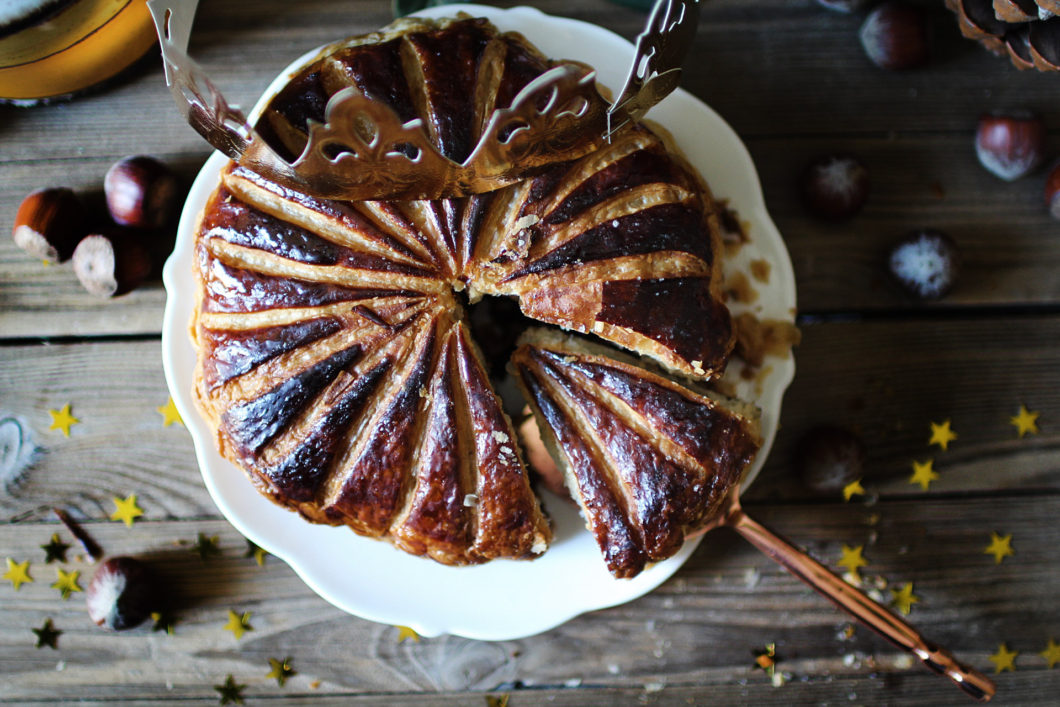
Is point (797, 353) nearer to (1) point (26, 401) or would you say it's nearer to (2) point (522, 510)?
(2) point (522, 510)

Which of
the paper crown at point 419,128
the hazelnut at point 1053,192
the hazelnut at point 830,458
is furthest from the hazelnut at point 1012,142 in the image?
the paper crown at point 419,128

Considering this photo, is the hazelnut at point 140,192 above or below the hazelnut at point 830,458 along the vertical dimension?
above

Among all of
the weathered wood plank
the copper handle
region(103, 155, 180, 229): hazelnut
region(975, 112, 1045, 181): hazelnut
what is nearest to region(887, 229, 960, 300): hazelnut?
region(975, 112, 1045, 181): hazelnut

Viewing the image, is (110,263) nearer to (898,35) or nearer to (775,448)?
(775,448)

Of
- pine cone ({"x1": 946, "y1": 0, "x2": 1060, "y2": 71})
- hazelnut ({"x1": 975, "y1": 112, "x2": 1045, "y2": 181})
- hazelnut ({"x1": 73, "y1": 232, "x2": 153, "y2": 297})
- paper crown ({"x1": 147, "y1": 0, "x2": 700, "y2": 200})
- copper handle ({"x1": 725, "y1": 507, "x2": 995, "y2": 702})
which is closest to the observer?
paper crown ({"x1": 147, "y1": 0, "x2": 700, "y2": 200})

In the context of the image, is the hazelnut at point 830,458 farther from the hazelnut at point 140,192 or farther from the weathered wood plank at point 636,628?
the hazelnut at point 140,192

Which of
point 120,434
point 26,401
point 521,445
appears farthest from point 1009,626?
point 26,401

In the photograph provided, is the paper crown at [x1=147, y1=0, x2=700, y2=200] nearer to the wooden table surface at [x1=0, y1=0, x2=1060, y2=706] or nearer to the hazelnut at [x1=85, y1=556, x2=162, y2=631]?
the wooden table surface at [x1=0, y1=0, x2=1060, y2=706]
